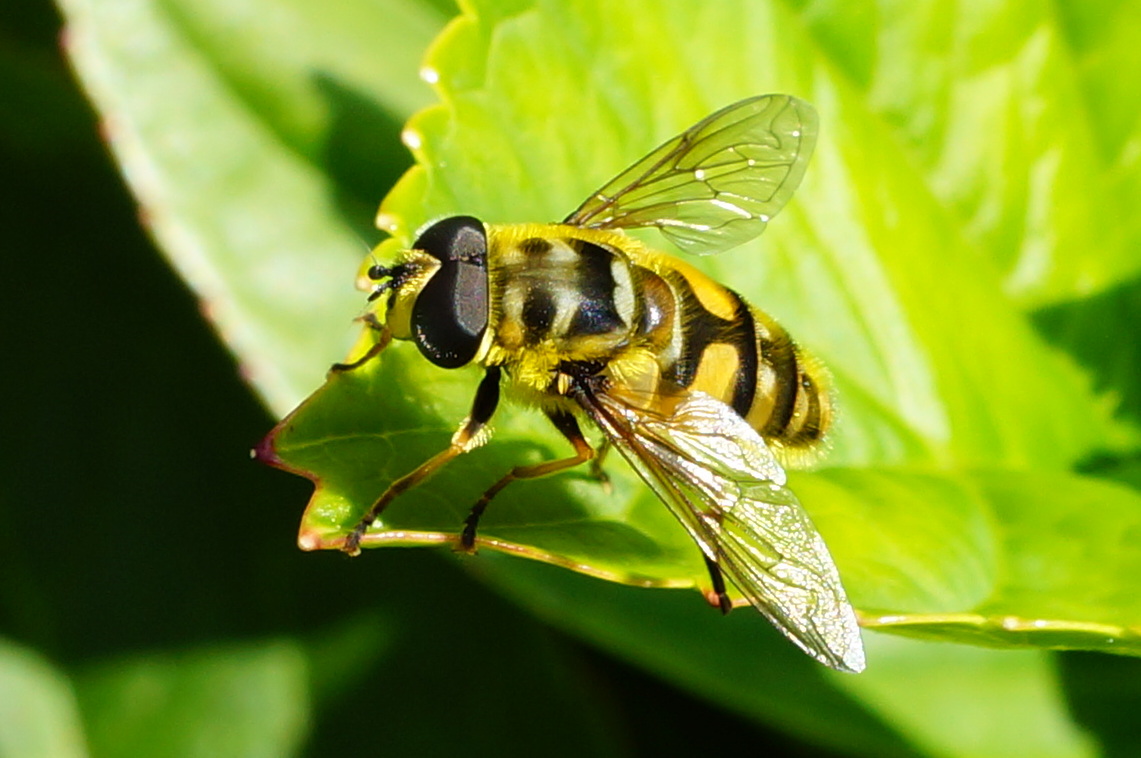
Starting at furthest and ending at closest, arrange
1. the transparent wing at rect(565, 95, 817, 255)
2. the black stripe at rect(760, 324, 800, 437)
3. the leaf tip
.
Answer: the transparent wing at rect(565, 95, 817, 255)
the black stripe at rect(760, 324, 800, 437)
the leaf tip

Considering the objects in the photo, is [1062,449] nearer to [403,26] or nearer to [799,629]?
[799,629]

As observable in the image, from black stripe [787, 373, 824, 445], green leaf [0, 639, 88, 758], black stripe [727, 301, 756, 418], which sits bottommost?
green leaf [0, 639, 88, 758]

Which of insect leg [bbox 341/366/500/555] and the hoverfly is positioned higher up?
the hoverfly

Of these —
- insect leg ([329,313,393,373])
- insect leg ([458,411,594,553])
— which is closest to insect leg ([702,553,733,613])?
insect leg ([458,411,594,553])

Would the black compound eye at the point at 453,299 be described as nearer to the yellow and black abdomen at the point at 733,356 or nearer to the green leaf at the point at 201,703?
the yellow and black abdomen at the point at 733,356

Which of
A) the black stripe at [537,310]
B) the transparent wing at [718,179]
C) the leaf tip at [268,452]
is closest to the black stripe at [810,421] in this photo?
the transparent wing at [718,179]

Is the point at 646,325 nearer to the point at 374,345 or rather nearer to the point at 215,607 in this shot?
the point at 374,345

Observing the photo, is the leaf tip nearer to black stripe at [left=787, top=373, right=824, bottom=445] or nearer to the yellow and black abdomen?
the yellow and black abdomen

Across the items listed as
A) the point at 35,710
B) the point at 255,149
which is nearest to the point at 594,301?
the point at 255,149
